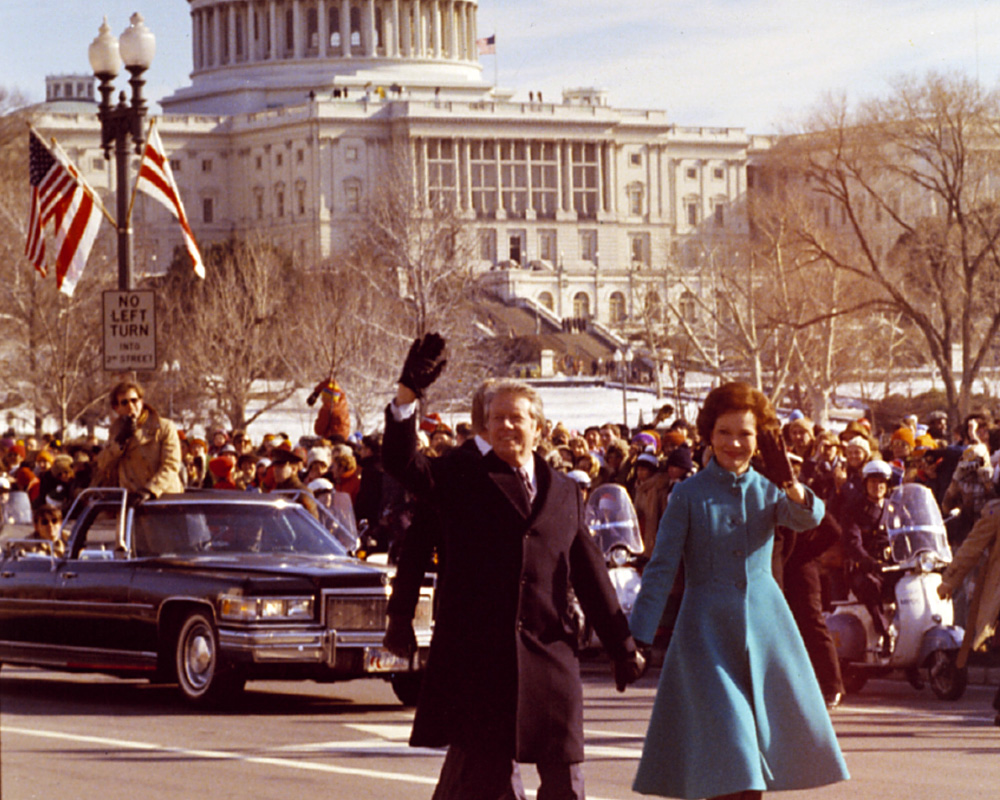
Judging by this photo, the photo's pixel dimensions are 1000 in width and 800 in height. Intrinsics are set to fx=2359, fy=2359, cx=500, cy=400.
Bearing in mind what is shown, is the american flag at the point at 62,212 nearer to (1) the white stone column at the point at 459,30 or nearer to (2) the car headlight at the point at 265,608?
(2) the car headlight at the point at 265,608

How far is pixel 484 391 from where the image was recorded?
24.4 feet

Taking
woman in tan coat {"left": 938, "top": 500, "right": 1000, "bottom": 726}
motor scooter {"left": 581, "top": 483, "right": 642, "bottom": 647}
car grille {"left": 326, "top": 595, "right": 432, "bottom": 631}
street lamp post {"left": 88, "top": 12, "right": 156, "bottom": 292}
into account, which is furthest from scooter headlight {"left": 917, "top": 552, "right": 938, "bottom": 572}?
street lamp post {"left": 88, "top": 12, "right": 156, "bottom": 292}

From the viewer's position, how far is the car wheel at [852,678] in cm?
1416

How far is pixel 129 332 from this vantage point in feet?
53.4

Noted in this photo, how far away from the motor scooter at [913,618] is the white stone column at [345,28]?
138 meters

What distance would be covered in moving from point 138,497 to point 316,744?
108 inches

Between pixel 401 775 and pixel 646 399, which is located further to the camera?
pixel 646 399

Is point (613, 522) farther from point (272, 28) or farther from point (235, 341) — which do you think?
point (272, 28)

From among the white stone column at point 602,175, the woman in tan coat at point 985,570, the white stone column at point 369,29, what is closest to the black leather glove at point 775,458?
the woman in tan coat at point 985,570

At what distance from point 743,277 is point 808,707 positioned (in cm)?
7184

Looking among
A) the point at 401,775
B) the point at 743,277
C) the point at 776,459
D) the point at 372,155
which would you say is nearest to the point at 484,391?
Result: the point at 776,459

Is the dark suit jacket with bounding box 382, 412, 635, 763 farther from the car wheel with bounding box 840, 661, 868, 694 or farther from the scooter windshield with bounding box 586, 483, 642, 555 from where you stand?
the scooter windshield with bounding box 586, 483, 642, 555

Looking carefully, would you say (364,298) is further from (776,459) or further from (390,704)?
(776,459)

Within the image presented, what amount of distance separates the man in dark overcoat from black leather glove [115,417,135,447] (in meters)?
6.41
